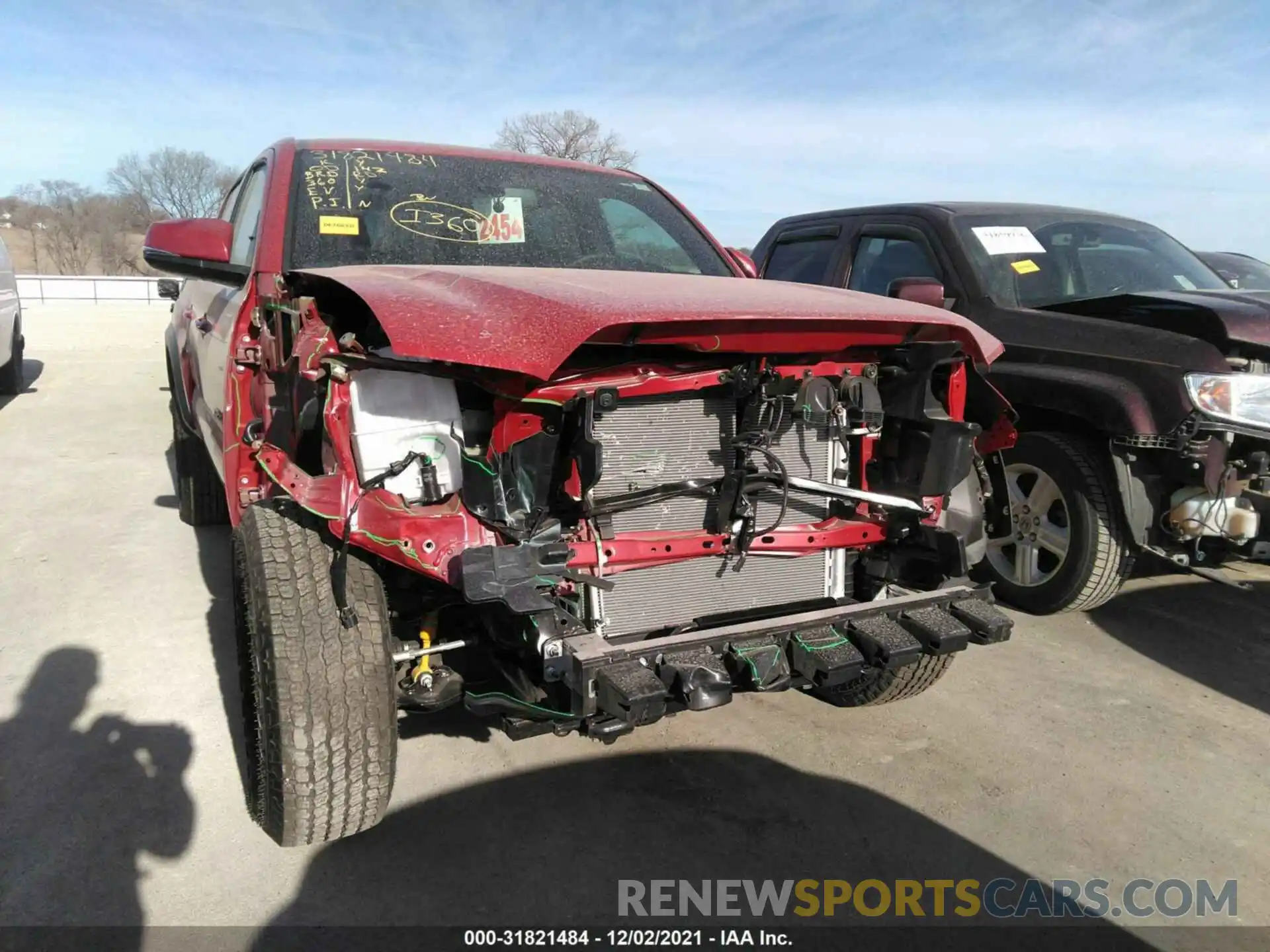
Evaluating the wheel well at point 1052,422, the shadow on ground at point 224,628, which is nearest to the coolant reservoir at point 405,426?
the shadow on ground at point 224,628

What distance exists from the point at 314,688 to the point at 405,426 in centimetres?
67

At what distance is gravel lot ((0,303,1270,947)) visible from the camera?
7.60 ft

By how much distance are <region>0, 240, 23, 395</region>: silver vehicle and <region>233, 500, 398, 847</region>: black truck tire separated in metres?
8.61

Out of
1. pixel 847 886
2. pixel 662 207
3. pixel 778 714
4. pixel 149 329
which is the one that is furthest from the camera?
pixel 149 329

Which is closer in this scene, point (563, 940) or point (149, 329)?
point (563, 940)

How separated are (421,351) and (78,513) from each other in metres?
4.54

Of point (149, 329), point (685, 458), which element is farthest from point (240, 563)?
point (149, 329)

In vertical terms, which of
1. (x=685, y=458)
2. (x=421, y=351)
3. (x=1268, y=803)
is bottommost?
(x=1268, y=803)

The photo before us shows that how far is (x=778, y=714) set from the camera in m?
3.28

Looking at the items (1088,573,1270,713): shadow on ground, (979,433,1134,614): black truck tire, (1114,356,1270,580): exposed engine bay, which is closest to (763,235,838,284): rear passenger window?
(979,433,1134,614): black truck tire

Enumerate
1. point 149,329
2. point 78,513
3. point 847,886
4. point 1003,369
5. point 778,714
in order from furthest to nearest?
point 149,329
point 78,513
point 1003,369
point 778,714
point 847,886

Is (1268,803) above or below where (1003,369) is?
below

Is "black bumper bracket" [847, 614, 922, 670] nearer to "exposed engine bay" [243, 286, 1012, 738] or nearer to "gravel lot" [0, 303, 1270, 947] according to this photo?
"exposed engine bay" [243, 286, 1012, 738]

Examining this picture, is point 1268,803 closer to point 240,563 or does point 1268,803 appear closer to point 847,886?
point 847,886
